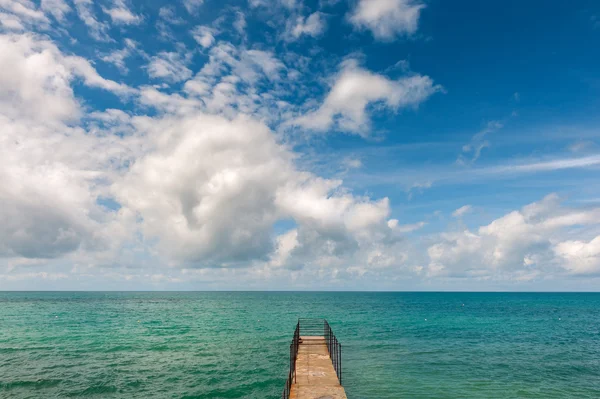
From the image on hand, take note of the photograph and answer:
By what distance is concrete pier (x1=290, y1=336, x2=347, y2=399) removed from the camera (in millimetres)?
18250

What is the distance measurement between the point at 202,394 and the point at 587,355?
3638 cm

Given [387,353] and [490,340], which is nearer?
[387,353]

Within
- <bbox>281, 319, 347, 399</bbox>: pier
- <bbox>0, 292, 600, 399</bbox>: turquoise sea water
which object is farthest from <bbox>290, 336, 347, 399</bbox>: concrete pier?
<bbox>0, 292, 600, 399</bbox>: turquoise sea water

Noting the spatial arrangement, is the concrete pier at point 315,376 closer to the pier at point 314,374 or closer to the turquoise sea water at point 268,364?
the pier at point 314,374

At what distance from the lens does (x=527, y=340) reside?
150ft

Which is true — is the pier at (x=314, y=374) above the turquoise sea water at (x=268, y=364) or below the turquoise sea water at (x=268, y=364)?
above

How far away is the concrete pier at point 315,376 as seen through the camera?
18.2 meters

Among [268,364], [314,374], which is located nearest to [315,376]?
[314,374]

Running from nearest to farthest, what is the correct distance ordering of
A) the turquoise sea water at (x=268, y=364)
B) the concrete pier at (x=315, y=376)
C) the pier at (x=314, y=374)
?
the pier at (x=314, y=374), the concrete pier at (x=315, y=376), the turquoise sea water at (x=268, y=364)

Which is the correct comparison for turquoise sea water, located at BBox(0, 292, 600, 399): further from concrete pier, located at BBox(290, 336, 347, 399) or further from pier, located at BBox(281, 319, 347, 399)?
concrete pier, located at BBox(290, 336, 347, 399)

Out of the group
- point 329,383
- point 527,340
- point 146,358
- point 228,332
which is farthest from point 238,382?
point 527,340

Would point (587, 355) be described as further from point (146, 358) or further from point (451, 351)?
point (146, 358)

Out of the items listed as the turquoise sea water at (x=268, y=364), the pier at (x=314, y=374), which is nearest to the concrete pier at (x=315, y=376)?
the pier at (x=314, y=374)

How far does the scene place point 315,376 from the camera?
21.5 meters
